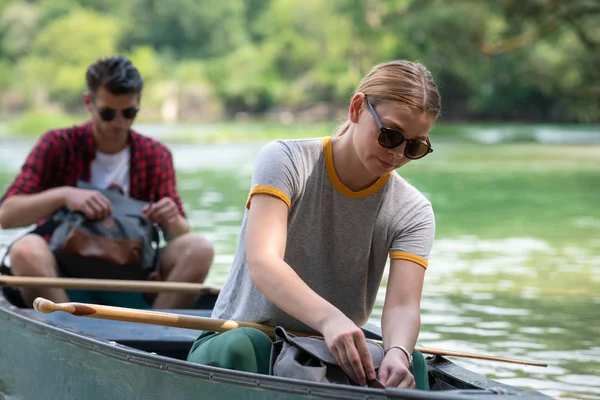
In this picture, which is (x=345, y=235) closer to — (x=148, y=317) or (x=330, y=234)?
(x=330, y=234)

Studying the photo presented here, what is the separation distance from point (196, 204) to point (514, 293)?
856 cm

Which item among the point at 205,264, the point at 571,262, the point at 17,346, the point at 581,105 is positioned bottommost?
the point at 17,346

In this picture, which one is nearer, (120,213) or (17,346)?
(17,346)

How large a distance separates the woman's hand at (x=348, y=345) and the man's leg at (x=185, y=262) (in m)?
2.16

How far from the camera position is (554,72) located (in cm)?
5125

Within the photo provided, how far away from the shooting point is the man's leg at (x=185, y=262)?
496 cm

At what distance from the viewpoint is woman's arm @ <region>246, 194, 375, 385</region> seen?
2.83 meters

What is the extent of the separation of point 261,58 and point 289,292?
74.1m

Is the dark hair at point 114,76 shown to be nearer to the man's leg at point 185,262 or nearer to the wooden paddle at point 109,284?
the man's leg at point 185,262

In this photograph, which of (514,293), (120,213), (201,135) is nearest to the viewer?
(120,213)

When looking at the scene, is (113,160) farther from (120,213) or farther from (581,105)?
(581,105)

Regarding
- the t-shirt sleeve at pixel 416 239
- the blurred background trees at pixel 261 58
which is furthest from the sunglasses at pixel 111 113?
the blurred background trees at pixel 261 58

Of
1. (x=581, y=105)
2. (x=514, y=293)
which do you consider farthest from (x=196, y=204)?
(x=581, y=105)

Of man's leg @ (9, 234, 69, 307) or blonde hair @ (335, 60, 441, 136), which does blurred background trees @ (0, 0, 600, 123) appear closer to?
man's leg @ (9, 234, 69, 307)
